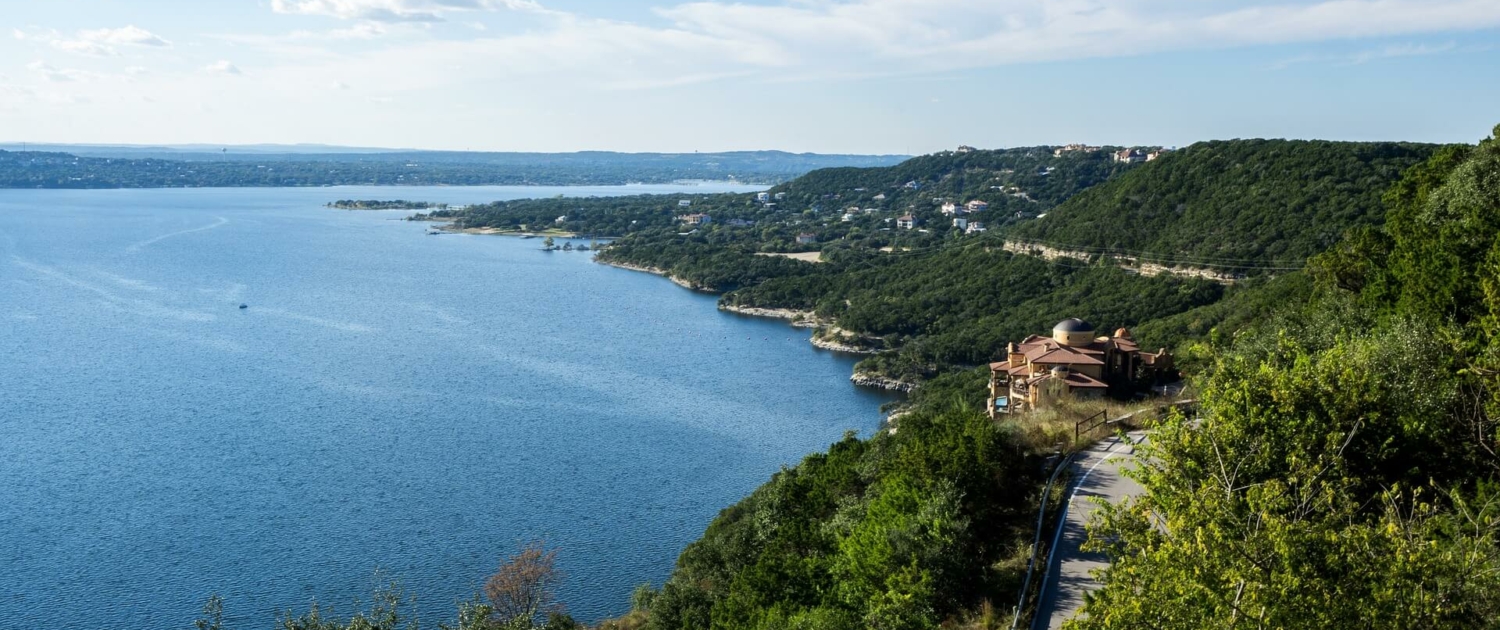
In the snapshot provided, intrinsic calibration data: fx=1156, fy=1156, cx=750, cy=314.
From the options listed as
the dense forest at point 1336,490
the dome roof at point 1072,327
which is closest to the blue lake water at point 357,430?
the dome roof at point 1072,327

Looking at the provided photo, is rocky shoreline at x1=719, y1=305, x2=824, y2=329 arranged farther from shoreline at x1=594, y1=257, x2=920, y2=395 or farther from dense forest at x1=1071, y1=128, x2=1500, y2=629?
dense forest at x1=1071, y1=128, x2=1500, y2=629

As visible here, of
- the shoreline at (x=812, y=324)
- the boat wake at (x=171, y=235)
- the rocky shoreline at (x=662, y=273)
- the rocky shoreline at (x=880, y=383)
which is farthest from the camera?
the boat wake at (x=171, y=235)

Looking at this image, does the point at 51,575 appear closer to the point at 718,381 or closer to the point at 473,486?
the point at 473,486

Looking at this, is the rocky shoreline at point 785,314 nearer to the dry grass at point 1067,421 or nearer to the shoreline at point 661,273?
the shoreline at point 661,273

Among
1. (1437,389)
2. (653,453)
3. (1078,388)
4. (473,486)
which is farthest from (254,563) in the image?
(1437,389)

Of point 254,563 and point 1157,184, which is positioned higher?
point 1157,184

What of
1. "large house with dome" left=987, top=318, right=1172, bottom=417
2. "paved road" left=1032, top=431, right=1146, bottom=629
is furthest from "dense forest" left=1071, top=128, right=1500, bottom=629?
"large house with dome" left=987, top=318, right=1172, bottom=417

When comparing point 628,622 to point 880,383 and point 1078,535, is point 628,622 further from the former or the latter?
point 880,383
